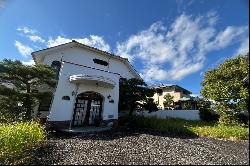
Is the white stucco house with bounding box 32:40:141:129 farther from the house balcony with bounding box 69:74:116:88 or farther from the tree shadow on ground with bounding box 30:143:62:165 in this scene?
the tree shadow on ground with bounding box 30:143:62:165

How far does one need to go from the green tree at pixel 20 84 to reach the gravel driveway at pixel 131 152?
4.62 meters

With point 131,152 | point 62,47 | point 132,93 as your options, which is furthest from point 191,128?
point 62,47

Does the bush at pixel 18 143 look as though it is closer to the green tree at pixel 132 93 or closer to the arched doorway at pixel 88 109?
the arched doorway at pixel 88 109

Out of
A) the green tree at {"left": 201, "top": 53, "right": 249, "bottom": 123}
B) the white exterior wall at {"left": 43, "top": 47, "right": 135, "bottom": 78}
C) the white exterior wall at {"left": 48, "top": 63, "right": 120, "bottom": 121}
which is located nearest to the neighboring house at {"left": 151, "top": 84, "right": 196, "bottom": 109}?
the white exterior wall at {"left": 43, "top": 47, "right": 135, "bottom": 78}

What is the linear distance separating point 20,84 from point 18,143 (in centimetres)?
693

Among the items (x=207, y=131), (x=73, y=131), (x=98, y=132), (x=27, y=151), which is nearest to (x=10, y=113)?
(x=73, y=131)

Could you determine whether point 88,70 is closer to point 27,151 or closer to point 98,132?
point 98,132

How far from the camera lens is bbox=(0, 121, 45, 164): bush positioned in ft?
22.0

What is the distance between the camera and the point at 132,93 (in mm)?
16406

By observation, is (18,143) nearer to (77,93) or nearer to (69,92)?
(69,92)

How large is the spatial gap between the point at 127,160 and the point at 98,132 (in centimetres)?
525

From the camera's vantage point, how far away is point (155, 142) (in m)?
9.11

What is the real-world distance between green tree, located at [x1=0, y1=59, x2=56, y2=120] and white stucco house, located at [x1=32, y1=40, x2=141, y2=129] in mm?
1357

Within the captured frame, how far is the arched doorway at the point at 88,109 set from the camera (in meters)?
13.2
